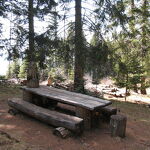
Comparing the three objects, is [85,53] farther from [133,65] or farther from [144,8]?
[144,8]

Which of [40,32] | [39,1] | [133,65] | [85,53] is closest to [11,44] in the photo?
[40,32]

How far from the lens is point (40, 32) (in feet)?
35.2

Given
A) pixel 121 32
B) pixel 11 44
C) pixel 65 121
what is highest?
pixel 121 32

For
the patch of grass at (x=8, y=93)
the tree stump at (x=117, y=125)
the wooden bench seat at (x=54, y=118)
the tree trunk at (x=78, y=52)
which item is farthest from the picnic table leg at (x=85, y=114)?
the tree trunk at (x=78, y=52)

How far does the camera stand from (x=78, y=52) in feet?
31.3

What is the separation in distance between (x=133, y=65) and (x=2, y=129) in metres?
7.84

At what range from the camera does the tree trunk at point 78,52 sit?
31.2ft

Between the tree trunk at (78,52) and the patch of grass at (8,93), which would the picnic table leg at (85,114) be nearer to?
the patch of grass at (8,93)

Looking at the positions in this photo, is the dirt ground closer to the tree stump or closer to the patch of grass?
the tree stump

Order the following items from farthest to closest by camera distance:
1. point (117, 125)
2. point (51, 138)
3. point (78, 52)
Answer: point (78, 52), point (117, 125), point (51, 138)

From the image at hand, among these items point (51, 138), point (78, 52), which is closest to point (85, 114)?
point (51, 138)

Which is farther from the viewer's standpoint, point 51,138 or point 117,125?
point 117,125

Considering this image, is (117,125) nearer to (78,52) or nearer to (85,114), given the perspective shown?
(85,114)

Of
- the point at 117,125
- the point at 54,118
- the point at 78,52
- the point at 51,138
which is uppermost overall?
the point at 78,52
